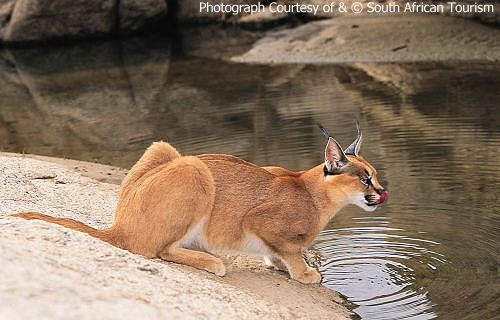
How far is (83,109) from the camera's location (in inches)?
637

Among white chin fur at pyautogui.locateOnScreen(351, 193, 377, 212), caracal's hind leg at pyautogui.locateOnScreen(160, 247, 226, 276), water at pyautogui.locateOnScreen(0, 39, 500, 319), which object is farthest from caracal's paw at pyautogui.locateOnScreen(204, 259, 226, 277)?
white chin fur at pyautogui.locateOnScreen(351, 193, 377, 212)

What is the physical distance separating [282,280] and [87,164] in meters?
5.26

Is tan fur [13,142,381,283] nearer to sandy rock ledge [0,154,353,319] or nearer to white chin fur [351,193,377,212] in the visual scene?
white chin fur [351,193,377,212]

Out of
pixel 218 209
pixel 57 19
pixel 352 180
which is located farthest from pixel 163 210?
pixel 57 19

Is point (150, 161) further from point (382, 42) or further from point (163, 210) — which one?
point (382, 42)

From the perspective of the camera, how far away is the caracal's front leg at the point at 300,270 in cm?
662

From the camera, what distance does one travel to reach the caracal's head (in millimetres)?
6484

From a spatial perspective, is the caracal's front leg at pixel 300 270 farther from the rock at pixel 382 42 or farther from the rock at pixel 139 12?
the rock at pixel 139 12

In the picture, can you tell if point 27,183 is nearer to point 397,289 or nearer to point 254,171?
point 254,171

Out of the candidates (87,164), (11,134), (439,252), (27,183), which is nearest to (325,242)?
(439,252)

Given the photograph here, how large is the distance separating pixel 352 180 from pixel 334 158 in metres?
0.21

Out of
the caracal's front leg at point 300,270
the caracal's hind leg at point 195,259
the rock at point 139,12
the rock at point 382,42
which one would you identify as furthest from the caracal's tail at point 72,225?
the rock at point 139,12

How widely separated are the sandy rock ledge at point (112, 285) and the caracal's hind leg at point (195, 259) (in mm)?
78

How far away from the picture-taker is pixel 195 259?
6.30 metres
